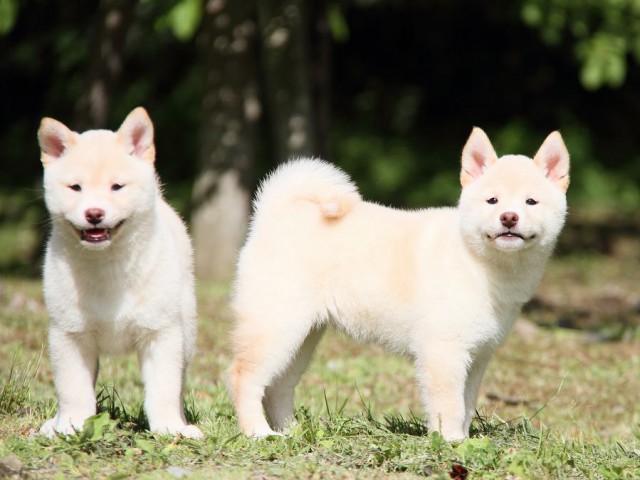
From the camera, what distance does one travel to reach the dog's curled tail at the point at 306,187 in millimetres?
5070

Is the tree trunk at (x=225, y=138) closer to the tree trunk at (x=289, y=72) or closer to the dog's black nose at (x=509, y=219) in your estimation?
the tree trunk at (x=289, y=72)

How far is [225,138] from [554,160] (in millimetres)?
6280

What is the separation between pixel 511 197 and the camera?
454cm

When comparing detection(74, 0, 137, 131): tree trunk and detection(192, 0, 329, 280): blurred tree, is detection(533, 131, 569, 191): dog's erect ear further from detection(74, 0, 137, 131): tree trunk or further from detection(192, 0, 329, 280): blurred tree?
detection(74, 0, 137, 131): tree trunk

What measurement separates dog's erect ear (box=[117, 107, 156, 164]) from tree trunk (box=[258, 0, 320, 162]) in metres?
5.80

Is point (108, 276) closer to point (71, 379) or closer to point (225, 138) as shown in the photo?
point (71, 379)

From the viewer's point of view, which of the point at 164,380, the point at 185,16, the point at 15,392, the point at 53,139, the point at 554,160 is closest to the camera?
the point at 53,139

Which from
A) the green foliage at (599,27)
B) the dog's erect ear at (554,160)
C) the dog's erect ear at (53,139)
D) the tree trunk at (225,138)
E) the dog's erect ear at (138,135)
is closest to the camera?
the dog's erect ear at (53,139)

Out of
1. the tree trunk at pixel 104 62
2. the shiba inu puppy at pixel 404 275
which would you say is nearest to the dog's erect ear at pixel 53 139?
the shiba inu puppy at pixel 404 275

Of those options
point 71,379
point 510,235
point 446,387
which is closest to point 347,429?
point 446,387

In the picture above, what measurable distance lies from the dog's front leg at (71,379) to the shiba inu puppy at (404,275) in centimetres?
74

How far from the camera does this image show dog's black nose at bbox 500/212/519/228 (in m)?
4.44

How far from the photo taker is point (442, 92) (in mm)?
17828

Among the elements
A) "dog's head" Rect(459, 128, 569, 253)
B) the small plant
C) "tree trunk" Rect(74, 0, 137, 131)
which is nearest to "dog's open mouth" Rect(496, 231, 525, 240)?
"dog's head" Rect(459, 128, 569, 253)
